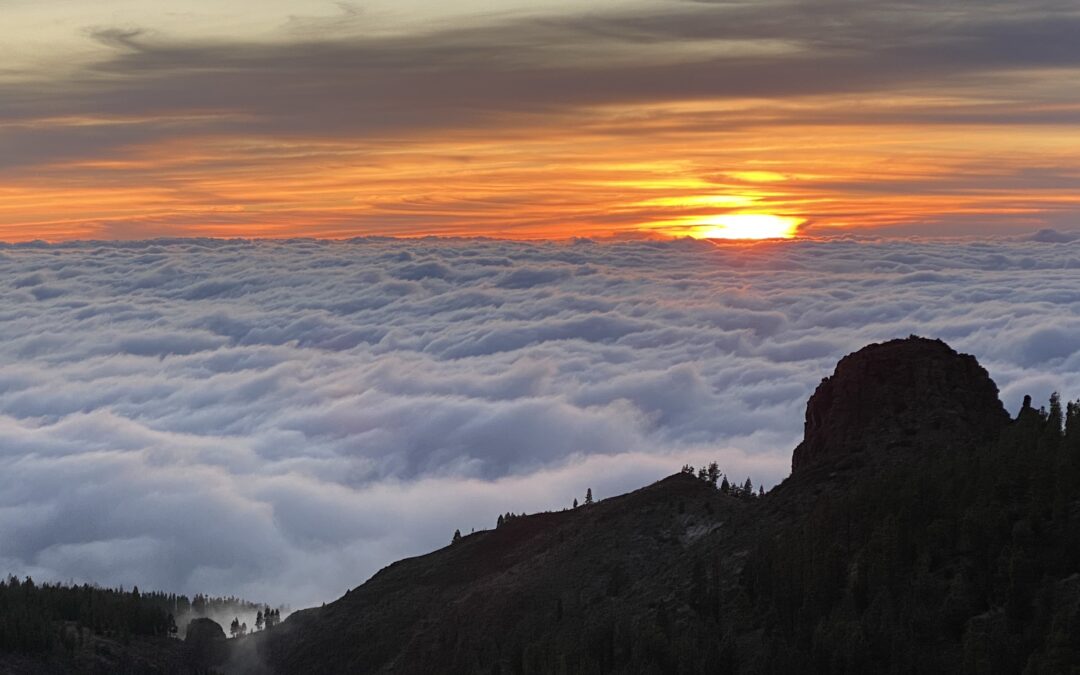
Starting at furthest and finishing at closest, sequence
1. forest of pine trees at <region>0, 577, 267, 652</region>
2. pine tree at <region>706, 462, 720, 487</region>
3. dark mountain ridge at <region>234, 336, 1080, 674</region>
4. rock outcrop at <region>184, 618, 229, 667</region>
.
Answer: rock outcrop at <region>184, 618, 229, 667</region> → forest of pine trees at <region>0, 577, 267, 652</region> → pine tree at <region>706, 462, 720, 487</region> → dark mountain ridge at <region>234, 336, 1080, 674</region>

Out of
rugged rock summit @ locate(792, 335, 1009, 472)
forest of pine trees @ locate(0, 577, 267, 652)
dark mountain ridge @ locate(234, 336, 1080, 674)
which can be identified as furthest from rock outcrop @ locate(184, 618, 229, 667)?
rugged rock summit @ locate(792, 335, 1009, 472)

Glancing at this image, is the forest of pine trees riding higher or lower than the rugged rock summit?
lower

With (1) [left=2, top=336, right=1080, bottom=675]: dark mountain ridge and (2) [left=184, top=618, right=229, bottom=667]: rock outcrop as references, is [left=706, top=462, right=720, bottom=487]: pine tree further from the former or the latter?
(2) [left=184, top=618, right=229, bottom=667]: rock outcrop

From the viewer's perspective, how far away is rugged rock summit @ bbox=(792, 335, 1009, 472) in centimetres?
12962

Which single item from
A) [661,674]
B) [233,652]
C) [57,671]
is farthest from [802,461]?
[57,671]

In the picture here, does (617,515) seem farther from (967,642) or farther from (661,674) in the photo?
(967,642)

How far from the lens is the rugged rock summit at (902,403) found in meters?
130

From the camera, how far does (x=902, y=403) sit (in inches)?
5266

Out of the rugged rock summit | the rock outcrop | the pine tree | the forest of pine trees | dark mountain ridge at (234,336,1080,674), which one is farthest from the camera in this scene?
the rock outcrop

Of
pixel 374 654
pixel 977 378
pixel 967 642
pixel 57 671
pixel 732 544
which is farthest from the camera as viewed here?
pixel 57 671

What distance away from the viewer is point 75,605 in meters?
199

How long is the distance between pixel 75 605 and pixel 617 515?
95.9 metres

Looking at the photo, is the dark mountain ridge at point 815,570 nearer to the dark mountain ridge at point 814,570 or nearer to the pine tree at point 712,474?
the dark mountain ridge at point 814,570

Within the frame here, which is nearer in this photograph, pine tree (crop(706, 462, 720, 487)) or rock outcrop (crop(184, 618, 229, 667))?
pine tree (crop(706, 462, 720, 487))
